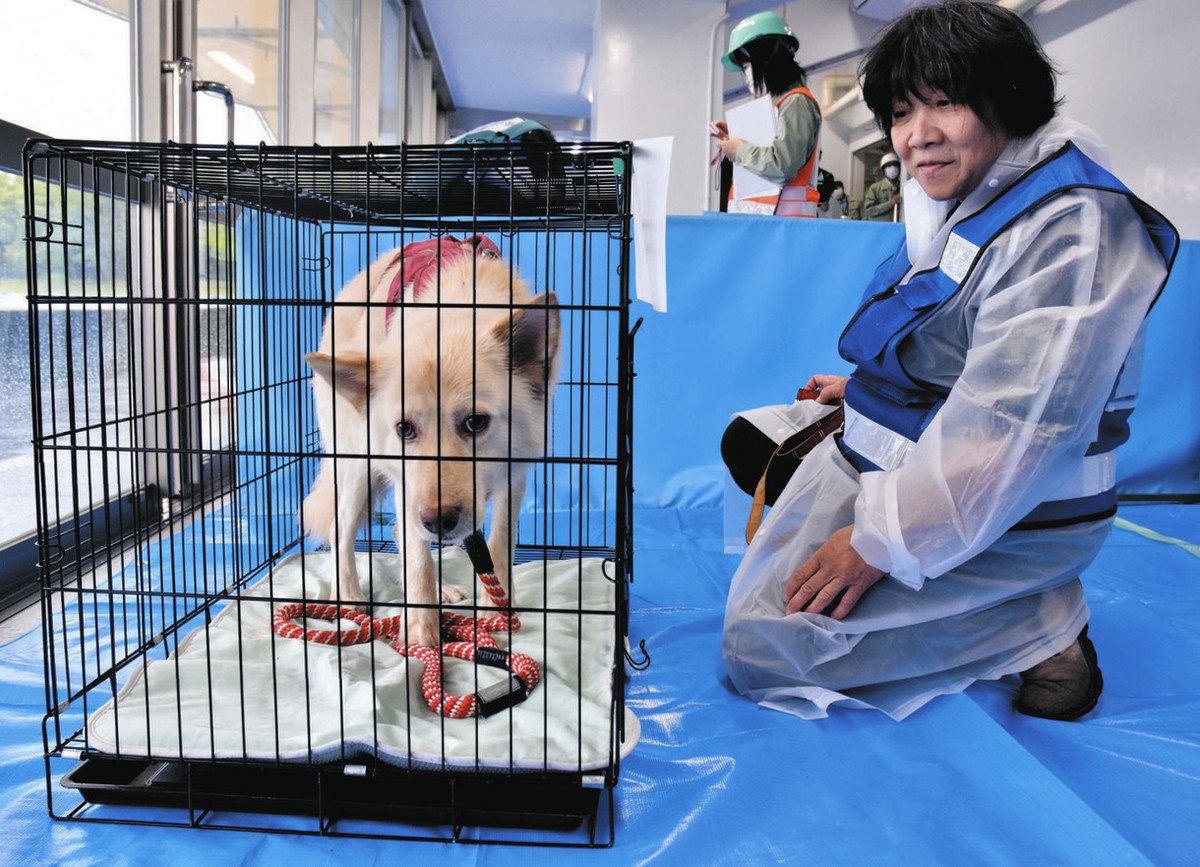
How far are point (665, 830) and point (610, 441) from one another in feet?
5.56

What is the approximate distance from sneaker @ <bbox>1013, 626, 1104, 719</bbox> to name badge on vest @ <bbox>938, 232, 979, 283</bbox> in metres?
0.75

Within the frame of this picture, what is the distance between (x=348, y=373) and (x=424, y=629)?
0.51 m

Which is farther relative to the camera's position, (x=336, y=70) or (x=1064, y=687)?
(x=336, y=70)

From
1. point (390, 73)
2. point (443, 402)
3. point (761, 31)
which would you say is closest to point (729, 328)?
point (761, 31)

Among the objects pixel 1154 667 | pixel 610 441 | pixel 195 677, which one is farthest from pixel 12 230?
pixel 1154 667

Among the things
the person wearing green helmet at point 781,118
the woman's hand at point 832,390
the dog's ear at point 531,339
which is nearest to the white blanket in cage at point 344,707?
the dog's ear at point 531,339

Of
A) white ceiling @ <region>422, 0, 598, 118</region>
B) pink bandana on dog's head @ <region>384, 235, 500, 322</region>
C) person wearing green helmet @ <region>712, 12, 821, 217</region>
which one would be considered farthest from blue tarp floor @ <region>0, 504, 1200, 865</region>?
white ceiling @ <region>422, 0, 598, 118</region>

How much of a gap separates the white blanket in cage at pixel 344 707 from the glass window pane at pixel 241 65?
217 cm

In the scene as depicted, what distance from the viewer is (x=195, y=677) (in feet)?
4.49

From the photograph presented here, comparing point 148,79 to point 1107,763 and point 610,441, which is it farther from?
point 1107,763

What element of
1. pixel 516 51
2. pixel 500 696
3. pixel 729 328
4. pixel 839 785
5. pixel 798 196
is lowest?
pixel 839 785

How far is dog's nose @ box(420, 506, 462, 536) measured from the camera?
4.18ft

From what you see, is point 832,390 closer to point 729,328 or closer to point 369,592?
point 729,328

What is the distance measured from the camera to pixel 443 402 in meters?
1.35
